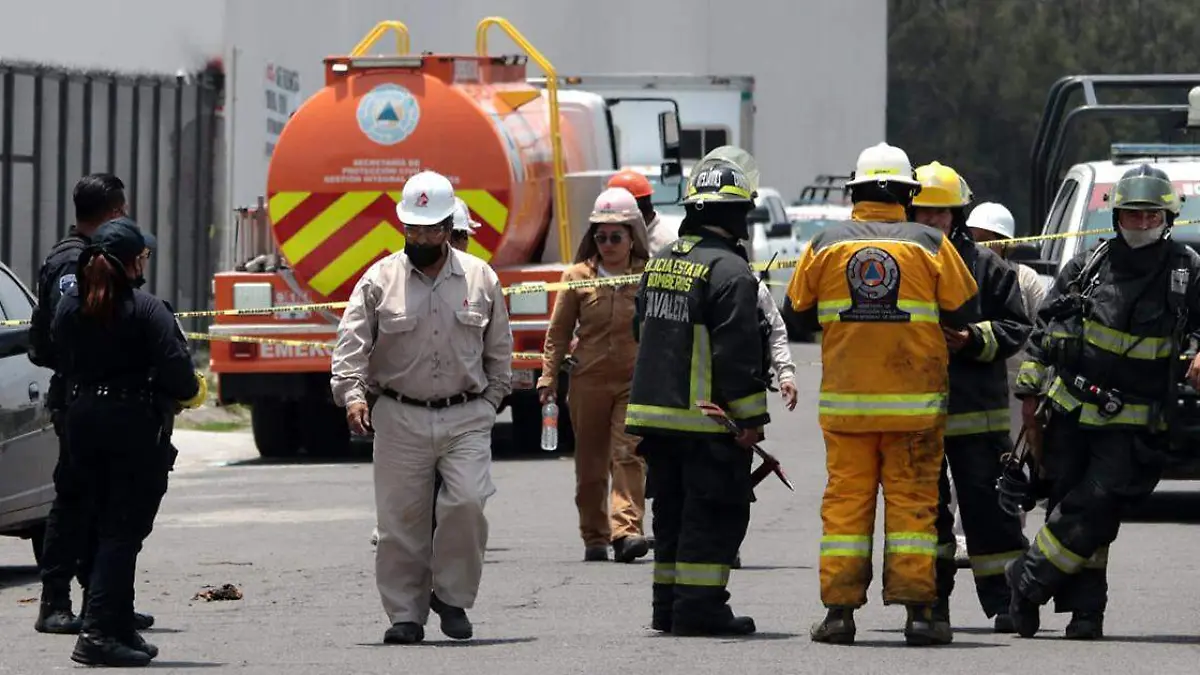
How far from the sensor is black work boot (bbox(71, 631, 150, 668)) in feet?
30.5

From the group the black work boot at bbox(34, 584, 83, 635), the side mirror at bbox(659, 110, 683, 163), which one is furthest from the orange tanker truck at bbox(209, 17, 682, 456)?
the black work boot at bbox(34, 584, 83, 635)

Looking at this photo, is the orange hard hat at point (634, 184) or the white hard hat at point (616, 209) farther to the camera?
the orange hard hat at point (634, 184)

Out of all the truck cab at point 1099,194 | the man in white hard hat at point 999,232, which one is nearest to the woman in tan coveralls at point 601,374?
the man in white hard hat at point 999,232

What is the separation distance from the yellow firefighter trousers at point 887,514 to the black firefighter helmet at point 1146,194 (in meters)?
1.07

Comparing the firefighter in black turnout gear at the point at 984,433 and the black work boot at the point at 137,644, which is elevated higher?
the firefighter in black turnout gear at the point at 984,433

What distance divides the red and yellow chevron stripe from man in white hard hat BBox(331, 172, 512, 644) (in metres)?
8.39

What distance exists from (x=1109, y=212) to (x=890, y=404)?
20.3 ft

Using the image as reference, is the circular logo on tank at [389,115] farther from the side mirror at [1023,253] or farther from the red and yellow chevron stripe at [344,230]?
the side mirror at [1023,253]

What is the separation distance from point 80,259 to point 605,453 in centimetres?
416

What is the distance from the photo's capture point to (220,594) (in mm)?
11680

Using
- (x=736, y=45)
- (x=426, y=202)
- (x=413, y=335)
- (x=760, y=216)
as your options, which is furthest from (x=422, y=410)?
(x=736, y=45)

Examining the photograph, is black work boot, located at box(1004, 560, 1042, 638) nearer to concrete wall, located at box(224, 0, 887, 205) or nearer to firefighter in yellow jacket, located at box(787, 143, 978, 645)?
firefighter in yellow jacket, located at box(787, 143, 978, 645)

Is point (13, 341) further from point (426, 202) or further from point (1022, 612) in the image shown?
point (1022, 612)

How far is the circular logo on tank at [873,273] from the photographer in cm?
944
